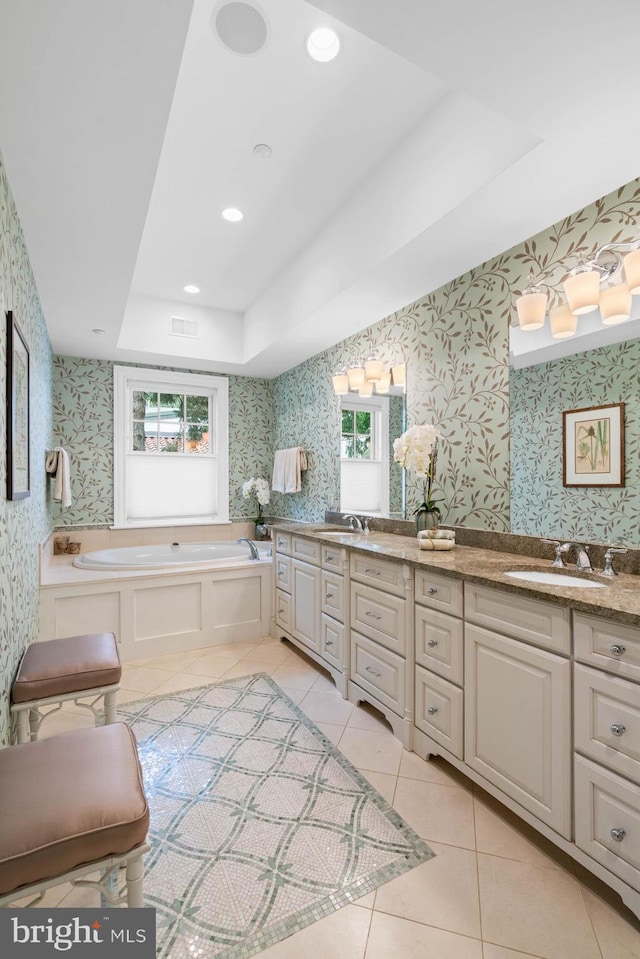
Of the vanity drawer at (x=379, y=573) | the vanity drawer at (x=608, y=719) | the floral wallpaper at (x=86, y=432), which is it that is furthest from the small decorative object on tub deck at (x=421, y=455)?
the floral wallpaper at (x=86, y=432)

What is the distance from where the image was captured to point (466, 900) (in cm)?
131

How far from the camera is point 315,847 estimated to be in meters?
1.51

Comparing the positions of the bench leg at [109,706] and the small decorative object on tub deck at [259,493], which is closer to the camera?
the bench leg at [109,706]

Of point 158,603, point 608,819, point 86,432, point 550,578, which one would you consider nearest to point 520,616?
point 550,578

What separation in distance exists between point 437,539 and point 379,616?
495 mm

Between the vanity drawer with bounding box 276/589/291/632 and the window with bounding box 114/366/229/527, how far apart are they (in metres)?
1.54

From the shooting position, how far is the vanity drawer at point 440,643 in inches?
69.1

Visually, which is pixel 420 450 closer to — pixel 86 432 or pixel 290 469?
pixel 290 469

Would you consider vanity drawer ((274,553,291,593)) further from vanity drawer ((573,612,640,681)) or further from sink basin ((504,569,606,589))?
vanity drawer ((573,612,640,681))

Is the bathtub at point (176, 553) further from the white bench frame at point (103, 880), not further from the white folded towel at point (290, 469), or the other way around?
the white bench frame at point (103, 880)

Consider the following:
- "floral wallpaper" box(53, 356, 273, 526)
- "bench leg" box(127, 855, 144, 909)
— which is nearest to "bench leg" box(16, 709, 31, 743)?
"bench leg" box(127, 855, 144, 909)

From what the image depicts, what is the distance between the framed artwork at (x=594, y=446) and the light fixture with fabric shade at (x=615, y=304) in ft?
1.09

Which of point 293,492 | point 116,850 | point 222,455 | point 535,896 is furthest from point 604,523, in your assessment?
point 222,455

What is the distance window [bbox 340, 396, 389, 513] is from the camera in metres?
3.16
